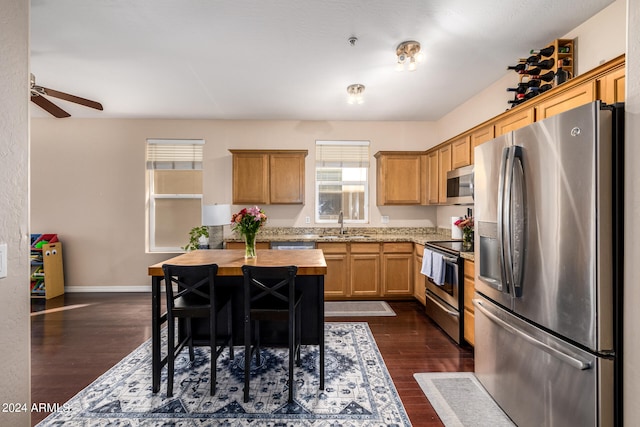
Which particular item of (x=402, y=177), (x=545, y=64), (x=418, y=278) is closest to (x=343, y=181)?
(x=402, y=177)

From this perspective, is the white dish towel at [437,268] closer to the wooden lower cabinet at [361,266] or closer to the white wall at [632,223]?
the wooden lower cabinet at [361,266]

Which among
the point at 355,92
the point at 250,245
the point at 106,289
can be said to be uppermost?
the point at 355,92

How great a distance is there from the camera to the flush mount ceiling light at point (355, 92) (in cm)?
359

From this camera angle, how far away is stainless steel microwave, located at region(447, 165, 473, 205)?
3330 mm

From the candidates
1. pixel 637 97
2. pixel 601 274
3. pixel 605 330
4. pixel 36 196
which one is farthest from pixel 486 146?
pixel 36 196

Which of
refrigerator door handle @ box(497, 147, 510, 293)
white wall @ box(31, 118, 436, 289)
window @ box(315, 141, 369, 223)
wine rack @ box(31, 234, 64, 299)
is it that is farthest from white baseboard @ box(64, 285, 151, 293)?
refrigerator door handle @ box(497, 147, 510, 293)

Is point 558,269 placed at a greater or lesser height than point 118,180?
lesser

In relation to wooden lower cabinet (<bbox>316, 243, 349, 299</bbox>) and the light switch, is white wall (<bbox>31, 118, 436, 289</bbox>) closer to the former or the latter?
wooden lower cabinet (<bbox>316, 243, 349, 299</bbox>)

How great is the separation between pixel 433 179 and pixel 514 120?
72.9 inches

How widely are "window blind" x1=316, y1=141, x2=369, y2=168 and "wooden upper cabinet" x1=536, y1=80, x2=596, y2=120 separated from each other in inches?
114

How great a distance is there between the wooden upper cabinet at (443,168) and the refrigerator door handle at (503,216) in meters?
2.09

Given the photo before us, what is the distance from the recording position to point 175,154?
4.97m

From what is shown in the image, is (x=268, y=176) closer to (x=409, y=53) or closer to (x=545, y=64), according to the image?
(x=409, y=53)

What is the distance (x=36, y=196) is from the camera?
483cm
